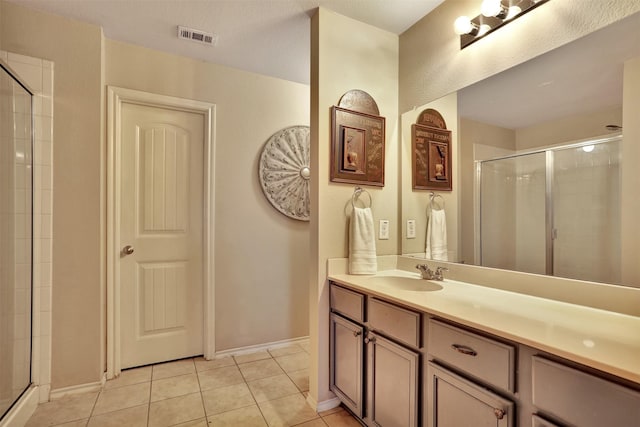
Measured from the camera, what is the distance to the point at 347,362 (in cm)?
170

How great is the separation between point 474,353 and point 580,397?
0.96 feet

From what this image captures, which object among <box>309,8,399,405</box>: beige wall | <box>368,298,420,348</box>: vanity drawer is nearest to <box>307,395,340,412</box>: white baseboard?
<box>309,8,399,405</box>: beige wall

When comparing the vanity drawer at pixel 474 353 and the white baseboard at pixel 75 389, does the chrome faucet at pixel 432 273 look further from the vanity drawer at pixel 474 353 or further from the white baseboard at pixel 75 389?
the white baseboard at pixel 75 389

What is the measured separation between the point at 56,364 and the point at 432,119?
291cm

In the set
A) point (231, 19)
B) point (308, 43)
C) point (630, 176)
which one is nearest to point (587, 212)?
point (630, 176)

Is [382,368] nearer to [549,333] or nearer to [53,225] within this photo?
[549,333]

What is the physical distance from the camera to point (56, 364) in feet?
6.40

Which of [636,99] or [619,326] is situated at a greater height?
[636,99]

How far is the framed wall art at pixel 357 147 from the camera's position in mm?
1877

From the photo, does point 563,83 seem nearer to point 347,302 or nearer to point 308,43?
point 347,302

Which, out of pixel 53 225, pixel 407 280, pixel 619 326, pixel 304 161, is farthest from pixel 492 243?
pixel 53 225

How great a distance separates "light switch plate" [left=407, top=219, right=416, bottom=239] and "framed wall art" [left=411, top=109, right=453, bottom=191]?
0.23 m

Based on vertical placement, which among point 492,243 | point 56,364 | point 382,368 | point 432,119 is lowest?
point 56,364

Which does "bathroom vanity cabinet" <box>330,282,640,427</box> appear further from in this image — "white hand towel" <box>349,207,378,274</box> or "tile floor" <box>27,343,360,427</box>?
"tile floor" <box>27,343,360,427</box>
